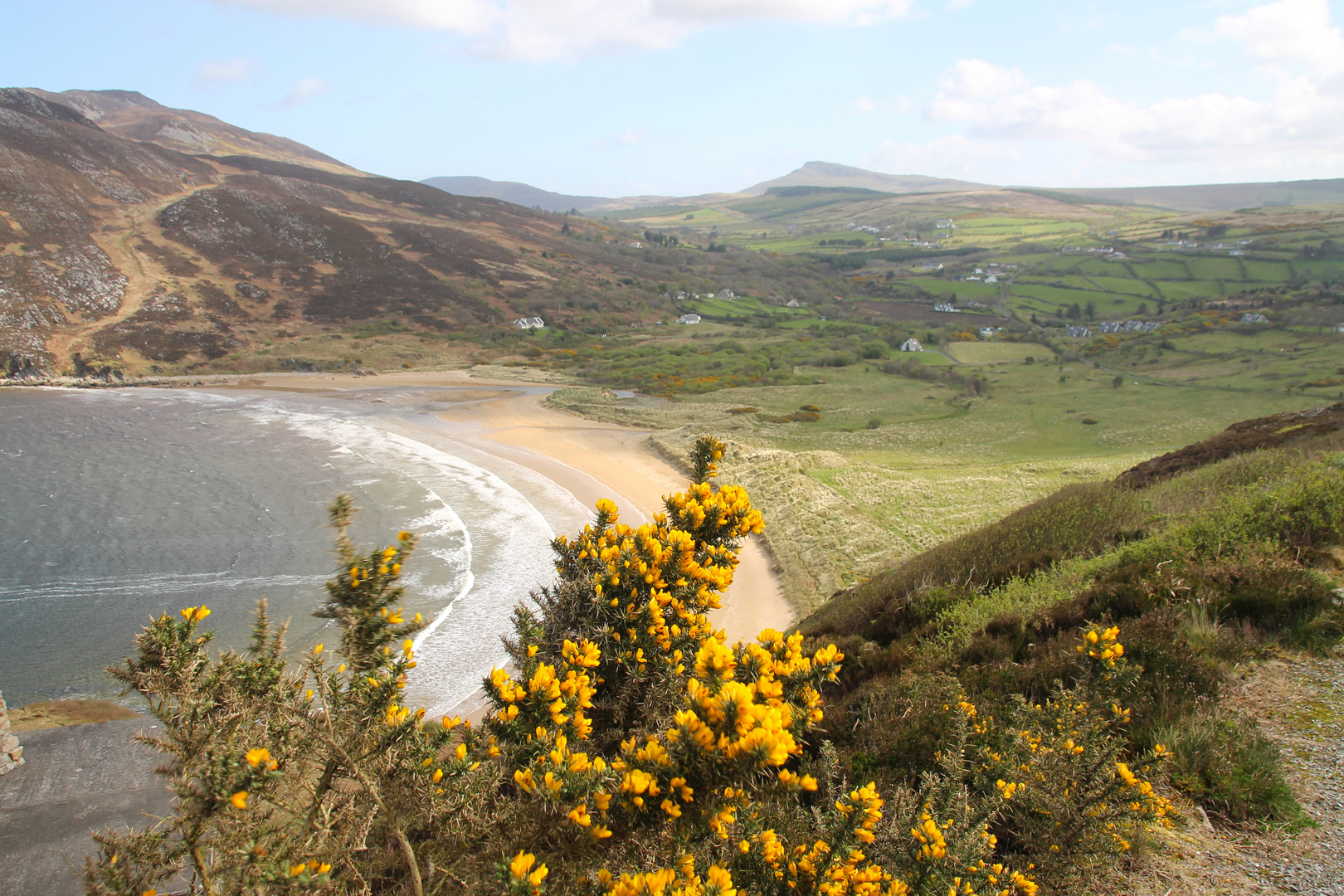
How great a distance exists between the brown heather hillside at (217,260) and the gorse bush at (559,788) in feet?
183

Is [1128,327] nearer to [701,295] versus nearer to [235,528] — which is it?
[701,295]

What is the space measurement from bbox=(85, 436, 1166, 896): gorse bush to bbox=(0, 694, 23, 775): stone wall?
9784mm

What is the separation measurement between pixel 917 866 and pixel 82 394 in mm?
→ 51725

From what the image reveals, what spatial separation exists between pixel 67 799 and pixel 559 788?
36.9ft

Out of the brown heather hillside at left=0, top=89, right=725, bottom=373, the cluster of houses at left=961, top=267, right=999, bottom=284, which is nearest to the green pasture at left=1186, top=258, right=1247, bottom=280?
the cluster of houses at left=961, top=267, right=999, bottom=284

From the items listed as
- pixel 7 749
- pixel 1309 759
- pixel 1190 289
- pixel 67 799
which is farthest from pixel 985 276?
pixel 7 749

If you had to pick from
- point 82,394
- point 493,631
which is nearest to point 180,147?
point 82,394

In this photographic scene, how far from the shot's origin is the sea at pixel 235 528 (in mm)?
14711

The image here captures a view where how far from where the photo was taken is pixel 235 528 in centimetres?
2166

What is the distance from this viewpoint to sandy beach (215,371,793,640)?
17703 mm

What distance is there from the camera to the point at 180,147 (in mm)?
113562

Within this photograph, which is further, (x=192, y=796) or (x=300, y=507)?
(x=300, y=507)

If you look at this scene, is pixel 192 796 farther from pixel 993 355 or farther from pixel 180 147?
pixel 180 147

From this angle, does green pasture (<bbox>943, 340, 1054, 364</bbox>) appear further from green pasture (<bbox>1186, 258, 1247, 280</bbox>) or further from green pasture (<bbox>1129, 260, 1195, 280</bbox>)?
green pasture (<bbox>1129, 260, 1195, 280</bbox>)
